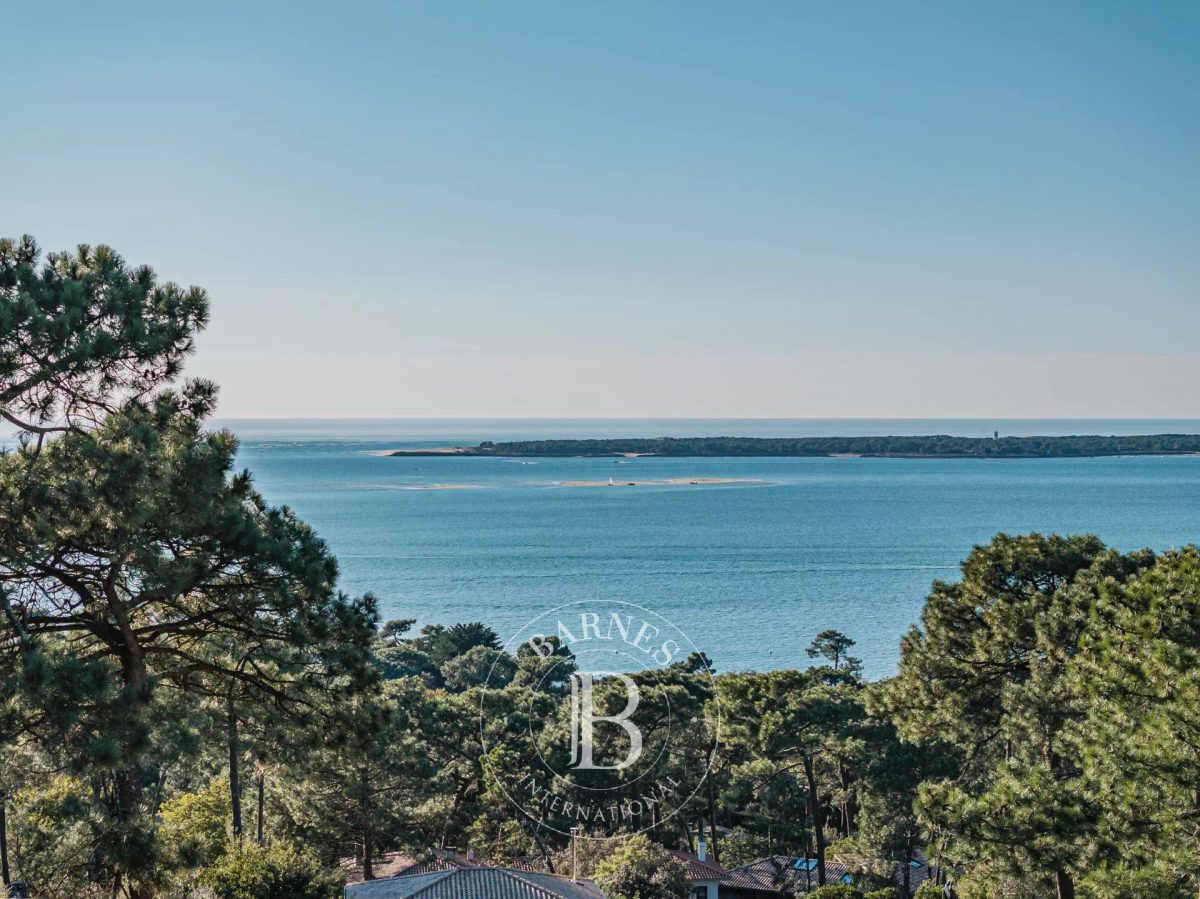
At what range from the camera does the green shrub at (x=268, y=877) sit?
11616 mm

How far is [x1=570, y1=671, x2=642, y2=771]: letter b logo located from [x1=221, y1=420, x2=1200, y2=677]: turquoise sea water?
2105 cm

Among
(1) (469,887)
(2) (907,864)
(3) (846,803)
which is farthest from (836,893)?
(3) (846,803)

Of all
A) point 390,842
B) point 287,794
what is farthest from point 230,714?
point 390,842

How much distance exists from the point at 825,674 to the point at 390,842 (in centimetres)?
1685

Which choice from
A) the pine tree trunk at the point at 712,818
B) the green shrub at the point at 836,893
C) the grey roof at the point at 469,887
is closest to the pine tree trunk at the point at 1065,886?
the green shrub at the point at 836,893

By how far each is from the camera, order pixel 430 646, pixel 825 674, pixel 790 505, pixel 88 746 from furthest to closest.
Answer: pixel 790 505, pixel 430 646, pixel 825 674, pixel 88 746

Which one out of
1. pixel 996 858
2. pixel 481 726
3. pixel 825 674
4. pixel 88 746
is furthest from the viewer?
pixel 825 674

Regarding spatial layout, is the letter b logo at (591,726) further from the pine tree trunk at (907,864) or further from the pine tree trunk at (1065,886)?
the pine tree trunk at (1065,886)

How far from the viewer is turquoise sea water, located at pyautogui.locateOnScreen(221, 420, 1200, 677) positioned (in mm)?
53094

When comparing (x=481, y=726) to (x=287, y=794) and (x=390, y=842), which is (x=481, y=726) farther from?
(x=287, y=794)

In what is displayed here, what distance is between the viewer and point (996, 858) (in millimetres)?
10258

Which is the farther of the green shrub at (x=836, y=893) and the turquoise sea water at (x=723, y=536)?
the turquoise sea water at (x=723, y=536)

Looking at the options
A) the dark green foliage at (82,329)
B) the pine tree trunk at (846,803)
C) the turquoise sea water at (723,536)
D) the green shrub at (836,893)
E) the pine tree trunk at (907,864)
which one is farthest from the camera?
the turquoise sea water at (723,536)

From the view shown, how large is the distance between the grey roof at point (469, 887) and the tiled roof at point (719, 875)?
19.1 ft
